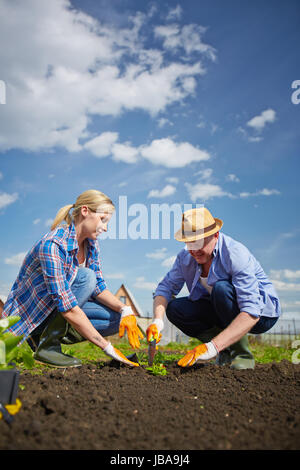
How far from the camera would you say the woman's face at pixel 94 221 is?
3.29 meters

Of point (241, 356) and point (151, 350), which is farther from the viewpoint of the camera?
point (241, 356)

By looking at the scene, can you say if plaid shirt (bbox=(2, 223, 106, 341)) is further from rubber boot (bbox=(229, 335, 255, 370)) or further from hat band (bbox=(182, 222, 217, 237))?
rubber boot (bbox=(229, 335, 255, 370))

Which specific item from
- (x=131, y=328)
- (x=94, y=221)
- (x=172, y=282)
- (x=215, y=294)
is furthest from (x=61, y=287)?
(x=215, y=294)

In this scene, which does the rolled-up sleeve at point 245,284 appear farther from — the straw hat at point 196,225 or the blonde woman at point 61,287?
the blonde woman at point 61,287

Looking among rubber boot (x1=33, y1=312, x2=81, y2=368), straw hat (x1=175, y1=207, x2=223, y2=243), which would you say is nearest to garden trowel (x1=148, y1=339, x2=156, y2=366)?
rubber boot (x1=33, y1=312, x2=81, y2=368)

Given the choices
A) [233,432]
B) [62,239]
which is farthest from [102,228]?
[233,432]

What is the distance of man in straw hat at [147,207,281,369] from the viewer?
10.5 feet

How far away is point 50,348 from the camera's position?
3.43 metres

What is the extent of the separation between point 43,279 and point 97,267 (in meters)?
0.65

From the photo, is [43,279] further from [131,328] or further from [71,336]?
[131,328]

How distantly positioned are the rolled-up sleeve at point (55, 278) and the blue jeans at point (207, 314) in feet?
3.92

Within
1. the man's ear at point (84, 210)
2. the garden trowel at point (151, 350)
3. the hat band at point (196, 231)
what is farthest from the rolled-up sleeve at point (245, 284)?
the man's ear at point (84, 210)
